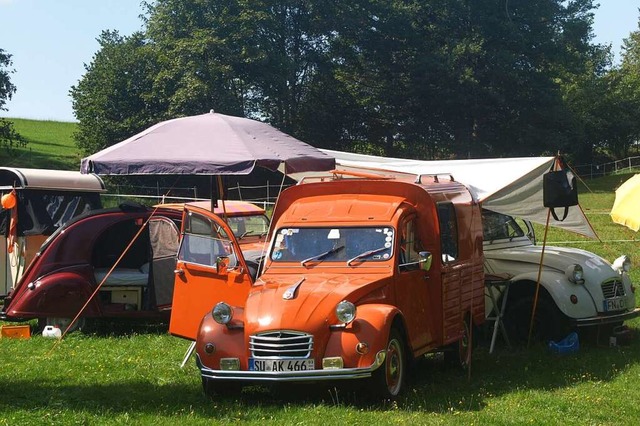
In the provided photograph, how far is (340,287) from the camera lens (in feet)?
28.8

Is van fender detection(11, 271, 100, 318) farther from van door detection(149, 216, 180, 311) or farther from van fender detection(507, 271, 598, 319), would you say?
van fender detection(507, 271, 598, 319)

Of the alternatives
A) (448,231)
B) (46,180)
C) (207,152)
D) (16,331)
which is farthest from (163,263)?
(448,231)

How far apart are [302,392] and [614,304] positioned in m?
5.04

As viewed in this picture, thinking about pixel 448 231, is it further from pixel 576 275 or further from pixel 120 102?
pixel 120 102

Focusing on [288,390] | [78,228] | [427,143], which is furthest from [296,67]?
[288,390]

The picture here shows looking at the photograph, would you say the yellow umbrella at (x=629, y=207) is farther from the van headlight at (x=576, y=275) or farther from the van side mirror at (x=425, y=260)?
the van side mirror at (x=425, y=260)

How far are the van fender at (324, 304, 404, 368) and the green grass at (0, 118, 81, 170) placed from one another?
142ft

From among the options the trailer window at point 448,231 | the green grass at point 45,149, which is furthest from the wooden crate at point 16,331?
the green grass at point 45,149

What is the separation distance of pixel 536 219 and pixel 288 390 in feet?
15.6

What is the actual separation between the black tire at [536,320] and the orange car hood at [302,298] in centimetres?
377

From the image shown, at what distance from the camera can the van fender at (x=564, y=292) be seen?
11695 millimetres

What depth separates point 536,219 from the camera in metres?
12.3

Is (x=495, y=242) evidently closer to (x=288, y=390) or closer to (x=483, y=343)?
(x=483, y=343)

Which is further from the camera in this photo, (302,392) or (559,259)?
(559,259)
